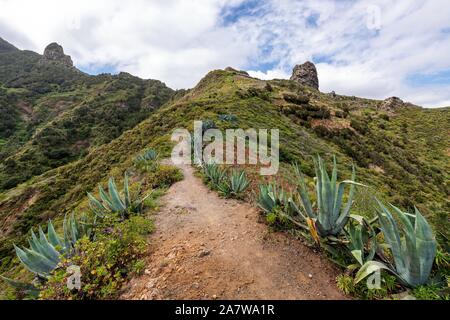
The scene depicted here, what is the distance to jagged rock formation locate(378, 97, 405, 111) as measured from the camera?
144 feet

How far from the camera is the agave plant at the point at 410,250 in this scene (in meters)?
2.41

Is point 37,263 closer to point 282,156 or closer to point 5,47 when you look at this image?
point 282,156

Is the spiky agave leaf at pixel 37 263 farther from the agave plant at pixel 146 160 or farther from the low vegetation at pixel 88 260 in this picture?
the agave plant at pixel 146 160

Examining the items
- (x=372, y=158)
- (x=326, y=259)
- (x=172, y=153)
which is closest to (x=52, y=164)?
(x=172, y=153)

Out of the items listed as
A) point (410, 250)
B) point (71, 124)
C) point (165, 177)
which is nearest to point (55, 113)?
point (71, 124)

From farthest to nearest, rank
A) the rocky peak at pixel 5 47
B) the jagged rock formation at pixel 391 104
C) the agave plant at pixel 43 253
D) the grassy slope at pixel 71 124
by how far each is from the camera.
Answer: the rocky peak at pixel 5 47, the jagged rock formation at pixel 391 104, the grassy slope at pixel 71 124, the agave plant at pixel 43 253

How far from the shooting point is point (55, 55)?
118m

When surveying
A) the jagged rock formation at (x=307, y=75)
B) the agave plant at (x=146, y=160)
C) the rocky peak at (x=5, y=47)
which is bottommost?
the agave plant at (x=146, y=160)

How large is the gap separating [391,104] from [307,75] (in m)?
23.2

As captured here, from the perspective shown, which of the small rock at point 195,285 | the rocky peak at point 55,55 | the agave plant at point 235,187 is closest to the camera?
the small rock at point 195,285

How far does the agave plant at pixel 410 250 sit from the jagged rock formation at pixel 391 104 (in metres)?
48.7

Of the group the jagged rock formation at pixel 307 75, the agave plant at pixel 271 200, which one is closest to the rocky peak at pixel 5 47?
the jagged rock formation at pixel 307 75
